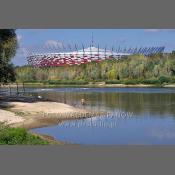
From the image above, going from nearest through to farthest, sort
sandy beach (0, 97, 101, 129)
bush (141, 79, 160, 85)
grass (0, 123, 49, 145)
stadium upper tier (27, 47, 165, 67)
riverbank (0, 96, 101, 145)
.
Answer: grass (0, 123, 49, 145) < riverbank (0, 96, 101, 145) < sandy beach (0, 97, 101, 129) < stadium upper tier (27, 47, 165, 67) < bush (141, 79, 160, 85)

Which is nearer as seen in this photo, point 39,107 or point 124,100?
point 39,107

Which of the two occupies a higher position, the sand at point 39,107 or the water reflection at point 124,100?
the sand at point 39,107

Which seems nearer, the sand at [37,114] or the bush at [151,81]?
the sand at [37,114]

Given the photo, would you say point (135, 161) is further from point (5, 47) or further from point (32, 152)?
point (5, 47)

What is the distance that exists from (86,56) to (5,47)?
543 cm

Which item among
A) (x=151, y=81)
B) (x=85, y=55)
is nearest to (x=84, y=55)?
(x=85, y=55)

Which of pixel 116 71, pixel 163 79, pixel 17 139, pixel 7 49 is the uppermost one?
pixel 7 49

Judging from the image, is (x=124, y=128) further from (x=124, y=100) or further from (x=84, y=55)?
(x=124, y=100)

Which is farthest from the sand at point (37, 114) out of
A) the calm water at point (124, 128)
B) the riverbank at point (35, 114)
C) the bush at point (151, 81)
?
the bush at point (151, 81)

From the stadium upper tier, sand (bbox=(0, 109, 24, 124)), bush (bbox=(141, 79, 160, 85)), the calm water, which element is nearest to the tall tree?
the stadium upper tier

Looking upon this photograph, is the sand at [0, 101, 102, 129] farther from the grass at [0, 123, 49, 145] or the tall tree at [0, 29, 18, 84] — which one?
the grass at [0, 123, 49, 145]

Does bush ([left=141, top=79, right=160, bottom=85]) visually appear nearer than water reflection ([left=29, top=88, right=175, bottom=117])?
No

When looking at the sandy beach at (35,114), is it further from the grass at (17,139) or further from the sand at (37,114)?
the grass at (17,139)

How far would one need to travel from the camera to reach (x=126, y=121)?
32.4 metres
